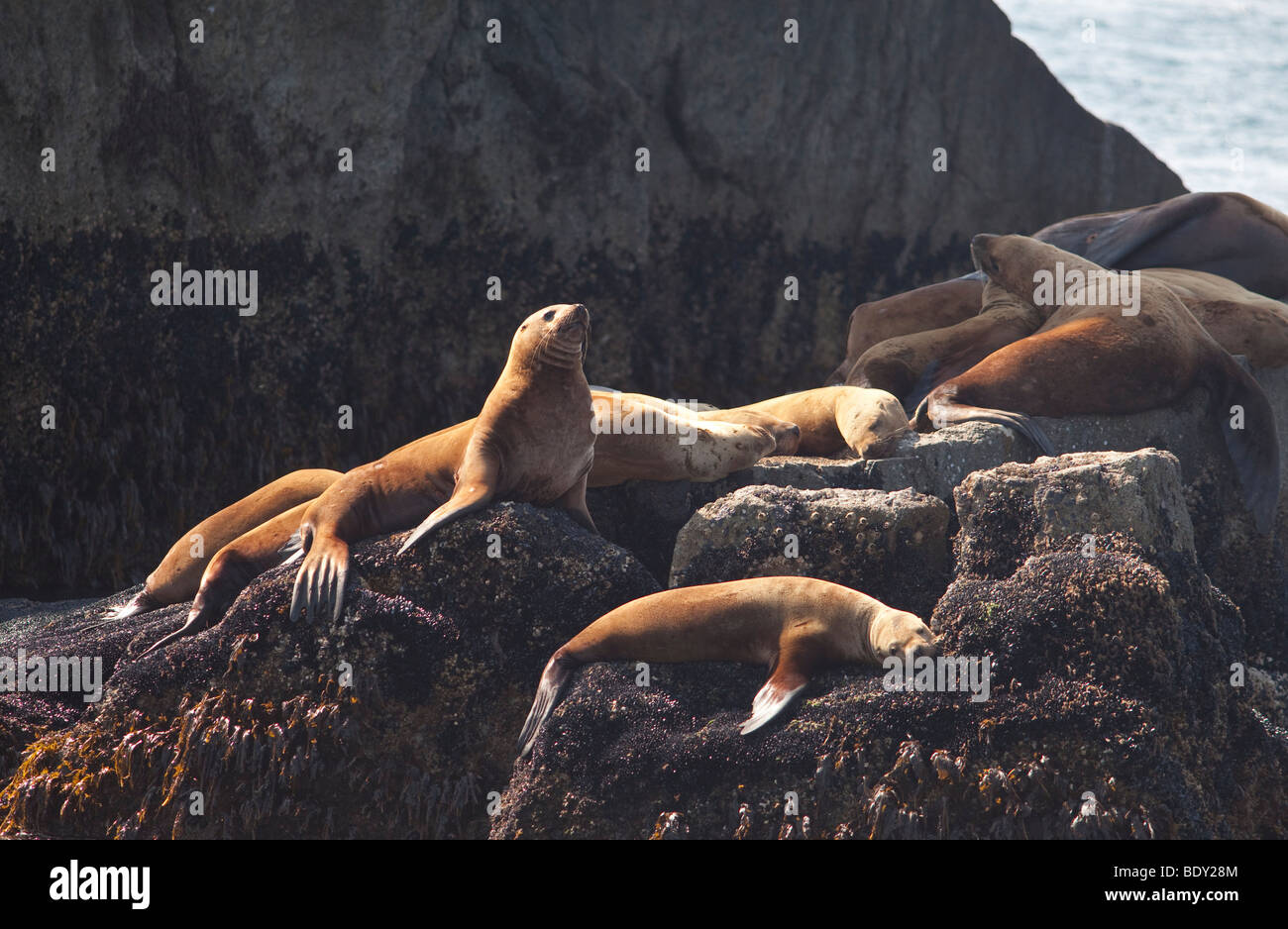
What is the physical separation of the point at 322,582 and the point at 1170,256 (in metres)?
6.54

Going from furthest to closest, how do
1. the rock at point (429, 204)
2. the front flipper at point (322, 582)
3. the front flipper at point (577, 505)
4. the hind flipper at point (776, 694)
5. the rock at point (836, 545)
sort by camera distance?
the rock at point (429, 204)
the front flipper at point (577, 505)
the rock at point (836, 545)
the front flipper at point (322, 582)
the hind flipper at point (776, 694)

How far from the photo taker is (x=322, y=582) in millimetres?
4746

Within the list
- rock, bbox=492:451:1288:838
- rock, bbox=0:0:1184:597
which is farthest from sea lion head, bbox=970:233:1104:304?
rock, bbox=0:0:1184:597

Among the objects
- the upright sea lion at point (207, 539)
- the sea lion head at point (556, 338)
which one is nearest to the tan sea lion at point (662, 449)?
the sea lion head at point (556, 338)

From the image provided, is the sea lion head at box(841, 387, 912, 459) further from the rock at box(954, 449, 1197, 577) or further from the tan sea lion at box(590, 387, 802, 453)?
the rock at box(954, 449, 1197, 577)

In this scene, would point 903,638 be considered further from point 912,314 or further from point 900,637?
point 912,314

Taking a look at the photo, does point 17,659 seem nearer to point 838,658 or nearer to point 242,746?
point 242,746

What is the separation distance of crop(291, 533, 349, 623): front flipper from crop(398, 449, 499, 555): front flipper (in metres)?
0.24

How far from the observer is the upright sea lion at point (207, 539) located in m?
5.70

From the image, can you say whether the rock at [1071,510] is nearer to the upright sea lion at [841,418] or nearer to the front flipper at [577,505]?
the upright sea lion at [841,418]

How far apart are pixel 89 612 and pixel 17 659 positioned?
2.40 ft

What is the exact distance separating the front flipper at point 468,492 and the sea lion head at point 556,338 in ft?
1.51

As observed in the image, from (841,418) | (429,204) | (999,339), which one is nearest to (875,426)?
(841,418)

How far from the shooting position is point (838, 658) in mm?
4328
